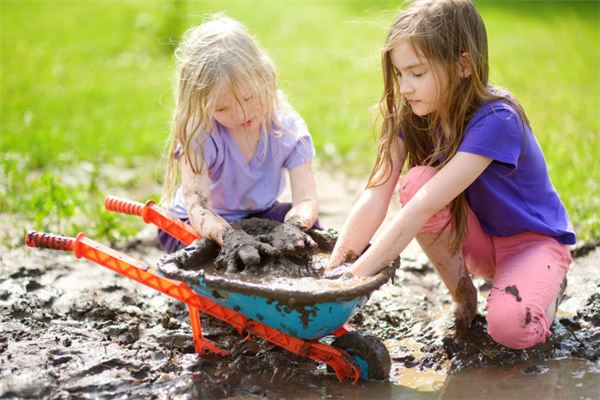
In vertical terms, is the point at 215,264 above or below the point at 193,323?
above

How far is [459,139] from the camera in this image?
9.53 feet

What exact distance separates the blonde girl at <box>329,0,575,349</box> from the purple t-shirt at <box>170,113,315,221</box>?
50cm

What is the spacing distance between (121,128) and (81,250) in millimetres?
3563

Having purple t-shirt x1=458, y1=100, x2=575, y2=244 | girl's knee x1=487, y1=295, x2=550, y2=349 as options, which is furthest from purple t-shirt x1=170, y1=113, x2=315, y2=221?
girl's knee x1=487, y1=295, x2=550, y2=349

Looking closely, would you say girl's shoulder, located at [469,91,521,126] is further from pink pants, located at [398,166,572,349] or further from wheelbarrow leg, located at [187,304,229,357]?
wheelbarrow leg, located at [187,304,229,357]

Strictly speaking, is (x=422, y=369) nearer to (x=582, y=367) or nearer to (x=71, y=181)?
(x=582, y=367)

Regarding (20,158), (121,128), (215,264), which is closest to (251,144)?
(215,264)

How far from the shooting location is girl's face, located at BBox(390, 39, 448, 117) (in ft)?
9.24

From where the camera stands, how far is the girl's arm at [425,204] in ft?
9.13

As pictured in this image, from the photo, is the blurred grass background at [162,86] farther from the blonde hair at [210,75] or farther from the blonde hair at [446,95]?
the blonde hair at [210,75]

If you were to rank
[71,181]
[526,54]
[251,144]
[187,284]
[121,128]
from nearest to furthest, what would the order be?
[187,284]
[251,144]
[71,181]
[121,128]
[526,54]

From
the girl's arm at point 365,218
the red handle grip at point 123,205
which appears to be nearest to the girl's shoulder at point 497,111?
the girl's arm at point 365,218

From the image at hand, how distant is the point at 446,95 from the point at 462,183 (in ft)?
1.11

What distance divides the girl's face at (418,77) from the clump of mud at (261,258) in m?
0.67
